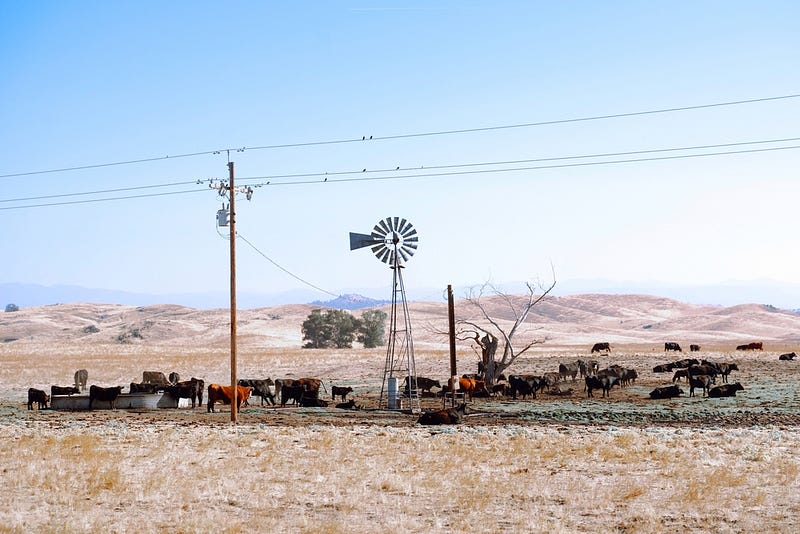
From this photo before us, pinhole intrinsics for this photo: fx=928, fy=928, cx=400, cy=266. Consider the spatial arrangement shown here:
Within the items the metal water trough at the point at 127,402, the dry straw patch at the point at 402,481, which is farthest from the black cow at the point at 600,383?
the metal water trough at the point at 127,402

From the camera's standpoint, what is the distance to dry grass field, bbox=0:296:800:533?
14.1 m

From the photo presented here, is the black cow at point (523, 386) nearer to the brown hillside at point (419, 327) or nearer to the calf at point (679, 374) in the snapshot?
the calf at point (679, 374)

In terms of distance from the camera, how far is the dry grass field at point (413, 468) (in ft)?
46.3

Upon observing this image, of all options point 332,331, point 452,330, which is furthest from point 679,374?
point 332,331

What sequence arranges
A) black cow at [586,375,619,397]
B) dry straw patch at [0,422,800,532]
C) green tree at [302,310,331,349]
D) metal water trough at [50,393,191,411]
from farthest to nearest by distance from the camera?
green tree at [302,310,331,349] → black cow at [586,375,619,397] → metal water trough at [50,393,191,411] → dry straw patch at [0,422,800,532]

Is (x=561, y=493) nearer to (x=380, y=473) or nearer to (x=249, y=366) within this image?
(x=380, y=473)

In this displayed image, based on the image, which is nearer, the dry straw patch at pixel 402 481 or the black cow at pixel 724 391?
the dry straw patch at pixel 402 481

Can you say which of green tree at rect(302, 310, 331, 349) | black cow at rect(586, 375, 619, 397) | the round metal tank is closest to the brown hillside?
green tree at rect(302, 310, 331, 349)

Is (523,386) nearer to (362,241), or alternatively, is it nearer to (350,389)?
(350,389)

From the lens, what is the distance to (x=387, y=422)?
94.6ft

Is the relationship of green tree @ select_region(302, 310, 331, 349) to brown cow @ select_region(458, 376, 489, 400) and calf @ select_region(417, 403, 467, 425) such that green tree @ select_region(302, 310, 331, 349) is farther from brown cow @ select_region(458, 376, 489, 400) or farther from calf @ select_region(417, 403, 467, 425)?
calf @ select_region(417, 403, 467, 425)

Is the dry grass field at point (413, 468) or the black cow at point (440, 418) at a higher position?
the black cow at point (440, 418)

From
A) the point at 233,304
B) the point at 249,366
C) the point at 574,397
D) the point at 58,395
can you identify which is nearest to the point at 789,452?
the point at 233,304

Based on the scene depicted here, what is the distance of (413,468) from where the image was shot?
61.5 feet
